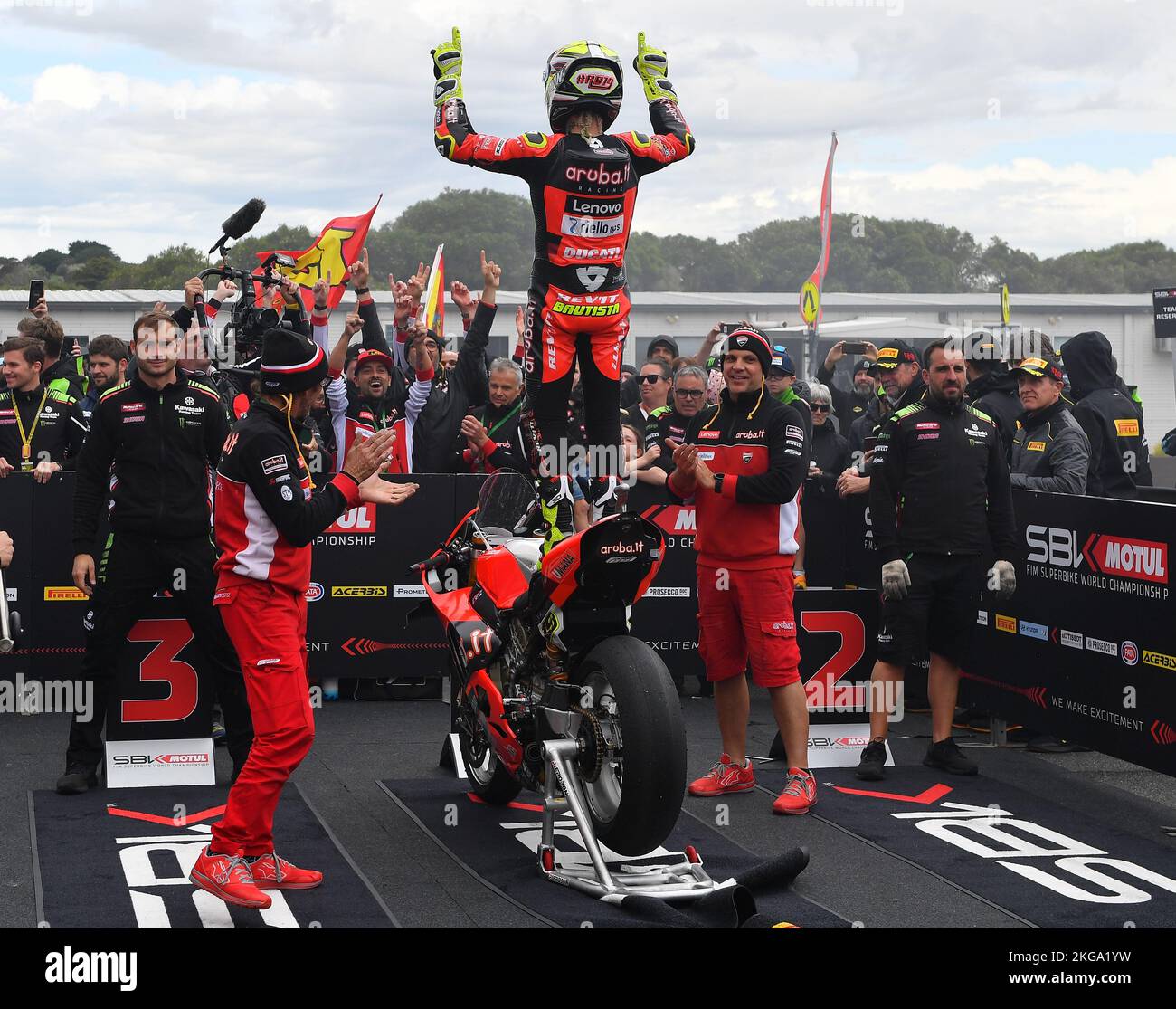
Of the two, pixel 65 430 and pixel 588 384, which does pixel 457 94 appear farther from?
pixel 65 430

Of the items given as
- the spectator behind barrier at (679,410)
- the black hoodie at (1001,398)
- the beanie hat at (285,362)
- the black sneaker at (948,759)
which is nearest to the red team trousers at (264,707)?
the beanie hat at (285,362)

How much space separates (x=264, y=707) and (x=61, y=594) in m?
4.29

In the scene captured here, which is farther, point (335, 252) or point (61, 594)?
point (335, 252)

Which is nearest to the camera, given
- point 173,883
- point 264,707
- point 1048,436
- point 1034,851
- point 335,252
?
point 264,707

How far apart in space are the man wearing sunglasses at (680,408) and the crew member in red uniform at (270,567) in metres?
4.72

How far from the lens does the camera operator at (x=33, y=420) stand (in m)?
9.20

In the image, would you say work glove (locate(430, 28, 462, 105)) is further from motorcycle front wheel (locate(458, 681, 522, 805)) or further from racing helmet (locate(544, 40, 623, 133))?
motorcycle front wheel (locate(458, 681, 522, 805))

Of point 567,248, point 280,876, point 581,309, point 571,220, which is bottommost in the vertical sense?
point 280,876

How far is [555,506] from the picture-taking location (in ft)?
20.8

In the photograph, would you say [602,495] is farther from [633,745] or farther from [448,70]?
[448,70]

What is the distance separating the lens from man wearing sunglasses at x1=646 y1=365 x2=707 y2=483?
33.0 ft

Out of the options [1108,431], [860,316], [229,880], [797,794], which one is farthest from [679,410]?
[860,316]

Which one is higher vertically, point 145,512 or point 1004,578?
point 145,512

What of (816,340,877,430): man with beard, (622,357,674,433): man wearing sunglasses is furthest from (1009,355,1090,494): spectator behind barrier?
(816,340,877,430): man with beard
